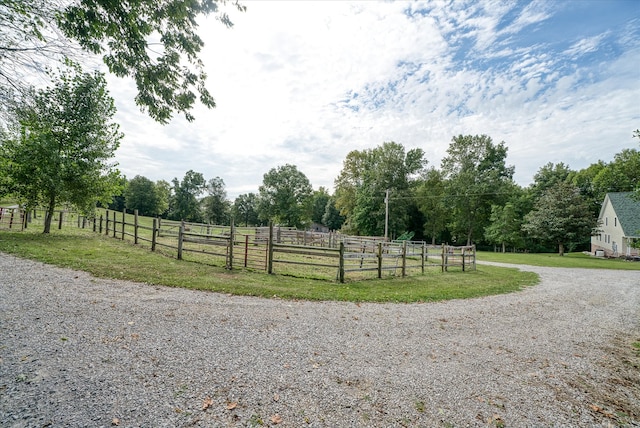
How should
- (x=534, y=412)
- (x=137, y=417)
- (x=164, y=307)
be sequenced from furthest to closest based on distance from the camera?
(x=164, y=307) → (x=534, y=412) → (x=137, y=417)

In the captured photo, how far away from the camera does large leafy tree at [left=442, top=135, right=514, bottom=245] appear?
40688 mm

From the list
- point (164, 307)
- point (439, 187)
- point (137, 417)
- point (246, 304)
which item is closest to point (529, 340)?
point (246, 304)

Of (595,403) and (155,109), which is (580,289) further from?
(155,109)

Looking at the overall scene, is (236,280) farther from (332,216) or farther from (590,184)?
(332,216)

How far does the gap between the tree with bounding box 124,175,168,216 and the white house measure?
245ft

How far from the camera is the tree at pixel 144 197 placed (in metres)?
62.5

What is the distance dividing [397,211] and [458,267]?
27.1 m

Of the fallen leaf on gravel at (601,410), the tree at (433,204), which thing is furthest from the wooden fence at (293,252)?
the tree at (433,204)

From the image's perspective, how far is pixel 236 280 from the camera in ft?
29.6

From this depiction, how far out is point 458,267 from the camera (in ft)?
53.9

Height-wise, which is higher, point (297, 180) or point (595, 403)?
point (297, 180)

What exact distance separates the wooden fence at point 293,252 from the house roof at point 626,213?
77.4ft

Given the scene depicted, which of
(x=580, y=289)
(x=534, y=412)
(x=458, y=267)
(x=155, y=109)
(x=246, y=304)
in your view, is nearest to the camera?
(x=534, y=412)

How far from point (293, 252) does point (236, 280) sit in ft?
8.23
